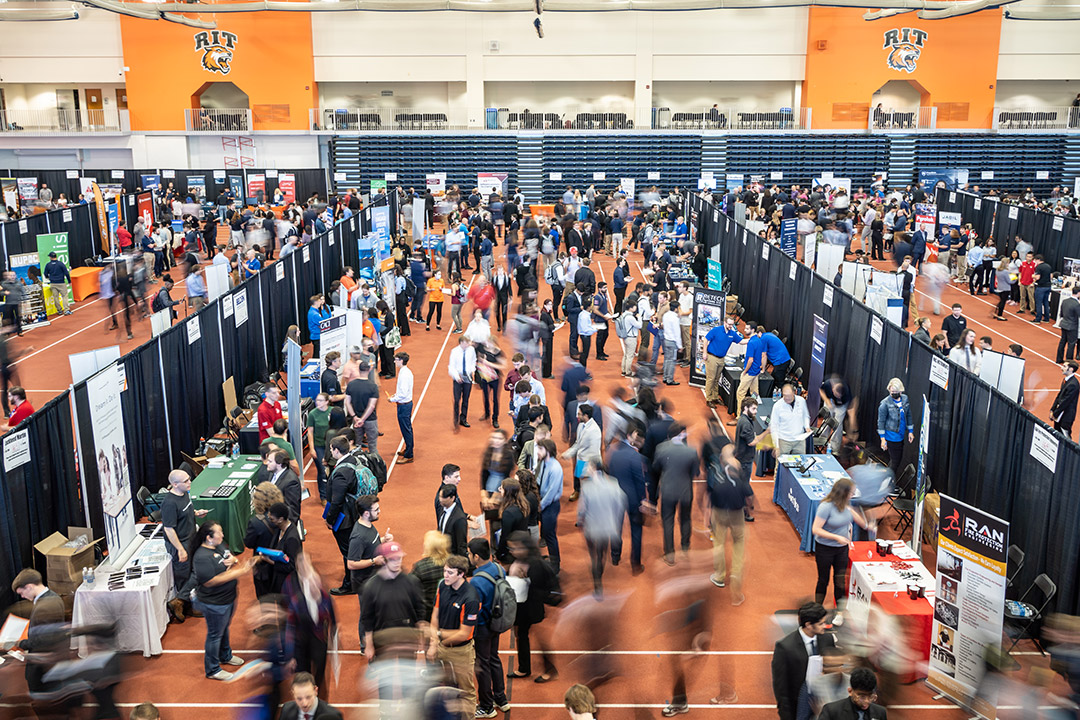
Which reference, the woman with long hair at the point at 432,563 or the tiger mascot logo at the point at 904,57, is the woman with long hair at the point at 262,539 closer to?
the woman with long hair at the point at 432,563

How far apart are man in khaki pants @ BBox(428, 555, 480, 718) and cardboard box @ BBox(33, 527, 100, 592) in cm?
432

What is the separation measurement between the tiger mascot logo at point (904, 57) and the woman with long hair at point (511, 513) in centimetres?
4245

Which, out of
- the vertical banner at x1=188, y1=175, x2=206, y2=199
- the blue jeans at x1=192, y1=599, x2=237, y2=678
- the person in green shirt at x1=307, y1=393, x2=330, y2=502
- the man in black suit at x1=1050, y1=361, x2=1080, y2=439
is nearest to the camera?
the blue jeans at x1=192, y1=599, x2=237, y2=678

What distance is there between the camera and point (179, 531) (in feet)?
30.5

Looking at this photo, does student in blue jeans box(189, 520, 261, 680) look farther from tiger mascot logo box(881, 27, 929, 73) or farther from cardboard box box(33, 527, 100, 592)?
tiger mascot logo box(881, 27, 929, 73)

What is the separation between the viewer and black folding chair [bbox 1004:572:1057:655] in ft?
28.6

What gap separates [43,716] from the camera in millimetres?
6586

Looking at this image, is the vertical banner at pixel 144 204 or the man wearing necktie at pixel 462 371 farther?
the vertical banner at pixel 144 204

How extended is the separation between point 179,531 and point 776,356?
961 cm

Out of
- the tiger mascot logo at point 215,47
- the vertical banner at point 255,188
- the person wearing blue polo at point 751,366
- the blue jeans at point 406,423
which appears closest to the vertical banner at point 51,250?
the vertical banner at point 255,188

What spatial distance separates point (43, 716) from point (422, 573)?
2.89 m

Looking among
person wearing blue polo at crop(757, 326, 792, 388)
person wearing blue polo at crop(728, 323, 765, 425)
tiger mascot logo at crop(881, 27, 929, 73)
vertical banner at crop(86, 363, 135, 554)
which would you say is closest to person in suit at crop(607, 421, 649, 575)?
person wearing blue polo at crop(728, 323, 765, 425)

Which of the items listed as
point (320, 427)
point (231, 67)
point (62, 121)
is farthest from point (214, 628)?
point (62, 121)

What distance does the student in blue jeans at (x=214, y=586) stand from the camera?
26.1ft
